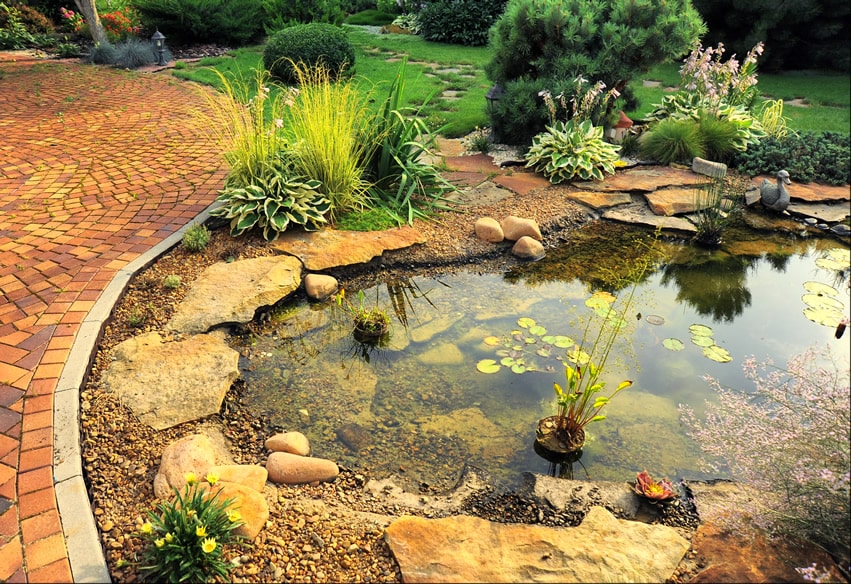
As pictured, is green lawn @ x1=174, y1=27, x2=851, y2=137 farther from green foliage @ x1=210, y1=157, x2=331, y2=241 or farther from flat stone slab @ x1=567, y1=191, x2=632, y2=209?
green foliage @ x1=210, y1=157, x2=331, y2=241

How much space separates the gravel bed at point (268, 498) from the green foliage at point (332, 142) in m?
1.37

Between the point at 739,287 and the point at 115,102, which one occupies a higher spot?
the point at 115,102

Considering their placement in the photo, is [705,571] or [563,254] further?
[563,254]

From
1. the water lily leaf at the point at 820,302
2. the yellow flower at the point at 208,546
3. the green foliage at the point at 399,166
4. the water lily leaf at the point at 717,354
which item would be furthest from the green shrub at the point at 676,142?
the yellow flower at the point at 208,546

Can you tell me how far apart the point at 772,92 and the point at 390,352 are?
26.6ft

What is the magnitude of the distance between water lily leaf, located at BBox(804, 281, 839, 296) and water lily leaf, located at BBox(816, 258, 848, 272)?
31cm

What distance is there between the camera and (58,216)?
470 centimetres

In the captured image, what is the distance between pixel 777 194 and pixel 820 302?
1516 millimetres

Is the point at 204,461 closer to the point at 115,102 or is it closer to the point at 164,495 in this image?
the point at 164,495

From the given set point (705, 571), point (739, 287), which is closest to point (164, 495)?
point (705, 571)

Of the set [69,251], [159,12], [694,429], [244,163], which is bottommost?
[694,429]

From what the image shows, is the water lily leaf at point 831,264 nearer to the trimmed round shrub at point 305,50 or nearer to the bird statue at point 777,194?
the bird statue at point 777,194

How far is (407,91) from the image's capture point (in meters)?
8.62

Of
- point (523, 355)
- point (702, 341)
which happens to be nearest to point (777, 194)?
point (702, 341)
